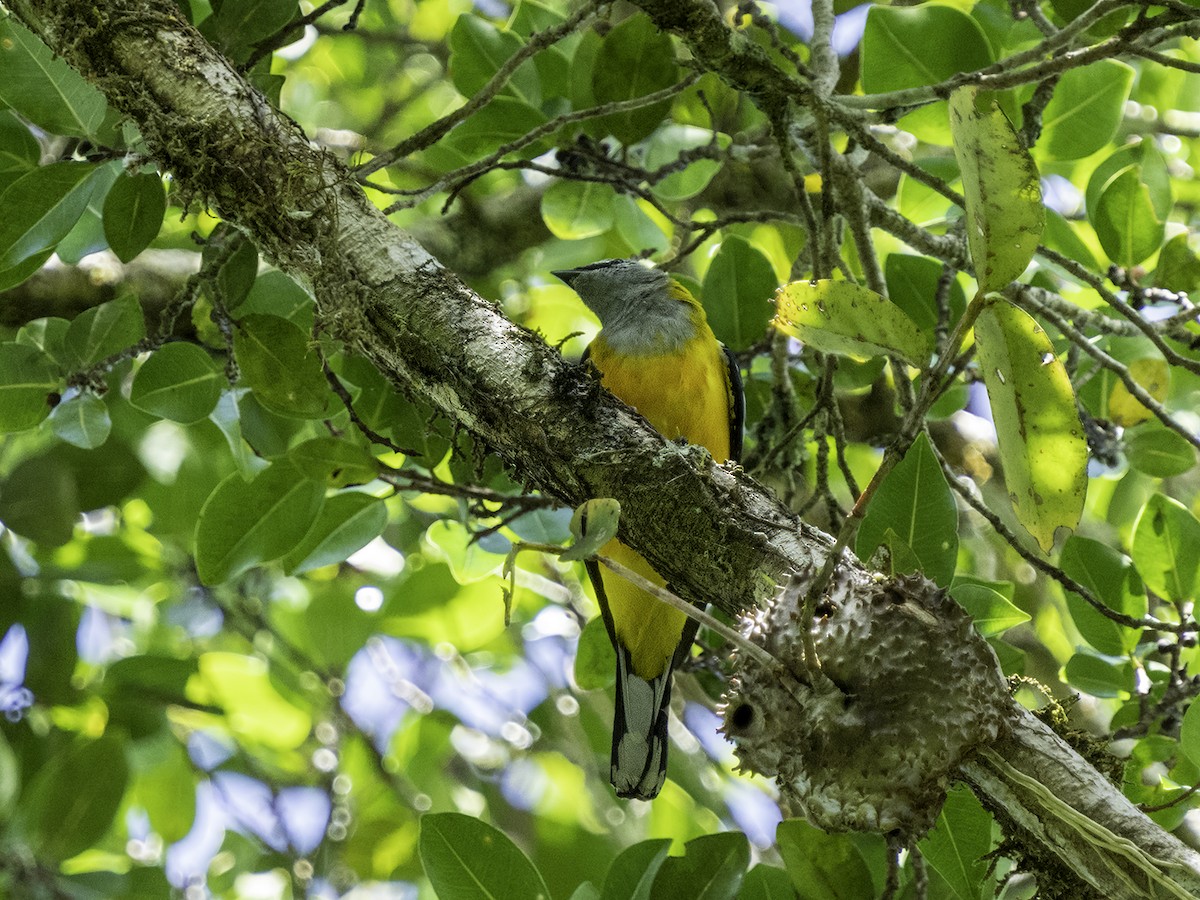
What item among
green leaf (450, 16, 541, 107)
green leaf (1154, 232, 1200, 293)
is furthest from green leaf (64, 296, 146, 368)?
green leaf (1154, 232, 1200, 293)

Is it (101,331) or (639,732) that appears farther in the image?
(639,732)

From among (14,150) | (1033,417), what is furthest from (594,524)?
(14,150)

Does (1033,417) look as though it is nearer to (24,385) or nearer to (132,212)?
(132,212)

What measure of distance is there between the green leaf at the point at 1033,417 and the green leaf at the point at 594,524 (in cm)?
56

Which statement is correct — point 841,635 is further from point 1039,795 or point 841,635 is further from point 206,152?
point 206,152

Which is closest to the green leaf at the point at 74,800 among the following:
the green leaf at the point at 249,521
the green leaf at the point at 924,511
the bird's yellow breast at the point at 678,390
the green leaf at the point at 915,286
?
the green leaf at the point at 249,521

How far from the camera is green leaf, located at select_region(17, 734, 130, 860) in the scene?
3.11m

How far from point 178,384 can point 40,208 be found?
0.52 meters

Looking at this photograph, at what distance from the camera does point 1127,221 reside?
3.05 m

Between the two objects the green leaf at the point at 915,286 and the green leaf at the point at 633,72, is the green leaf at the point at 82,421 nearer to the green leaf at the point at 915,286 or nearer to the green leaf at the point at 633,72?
the green leaf at the point at 633,72

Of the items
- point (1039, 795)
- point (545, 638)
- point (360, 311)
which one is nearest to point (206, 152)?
point (360, 311)

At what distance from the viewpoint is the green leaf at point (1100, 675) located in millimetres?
2840

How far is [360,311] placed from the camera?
2.09 m

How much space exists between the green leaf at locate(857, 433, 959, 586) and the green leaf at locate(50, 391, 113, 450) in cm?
197
